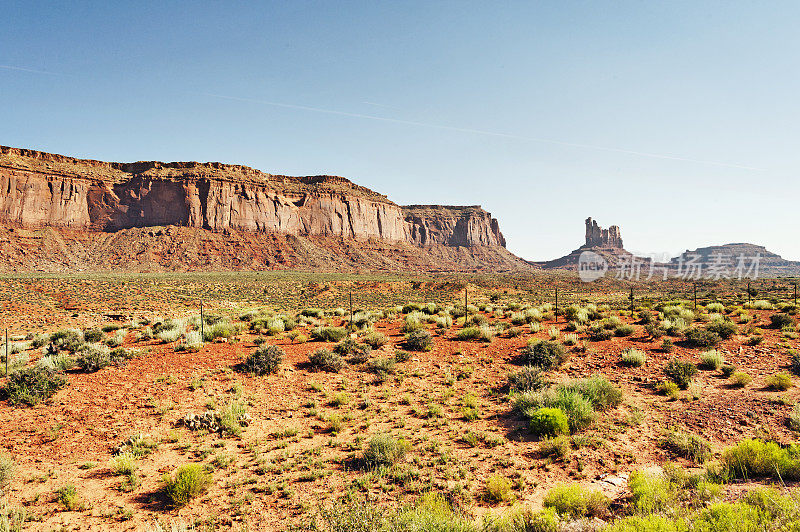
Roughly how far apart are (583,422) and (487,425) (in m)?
1.98

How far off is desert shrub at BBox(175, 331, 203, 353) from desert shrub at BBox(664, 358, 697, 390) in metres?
14.9

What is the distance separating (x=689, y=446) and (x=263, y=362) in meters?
10.3

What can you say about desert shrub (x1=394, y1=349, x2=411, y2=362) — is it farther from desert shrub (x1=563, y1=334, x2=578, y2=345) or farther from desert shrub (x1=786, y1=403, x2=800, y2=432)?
desert shrub (x1=786, y1=403, x2=800, y2=432)

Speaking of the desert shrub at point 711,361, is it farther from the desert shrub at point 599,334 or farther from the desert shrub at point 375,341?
the desert shrub at point 375,341

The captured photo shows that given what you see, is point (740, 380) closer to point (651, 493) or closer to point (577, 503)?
point (651, 493)

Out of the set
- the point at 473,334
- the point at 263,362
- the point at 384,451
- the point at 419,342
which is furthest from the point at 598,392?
the point at 263,362

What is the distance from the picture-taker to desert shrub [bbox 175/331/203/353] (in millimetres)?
12727

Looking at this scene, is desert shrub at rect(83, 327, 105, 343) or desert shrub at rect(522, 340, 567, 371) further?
desert shrub at rect(83, 327, 105, 343)

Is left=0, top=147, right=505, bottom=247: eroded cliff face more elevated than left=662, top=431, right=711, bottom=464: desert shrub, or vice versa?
left=0, top=147, right=505, bottom=247: eroded cliff face

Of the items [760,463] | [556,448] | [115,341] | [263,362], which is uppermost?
[760,463]

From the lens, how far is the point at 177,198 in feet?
343

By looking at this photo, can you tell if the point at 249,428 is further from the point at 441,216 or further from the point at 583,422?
the point at 441,216

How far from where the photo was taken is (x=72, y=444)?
7.03 meters

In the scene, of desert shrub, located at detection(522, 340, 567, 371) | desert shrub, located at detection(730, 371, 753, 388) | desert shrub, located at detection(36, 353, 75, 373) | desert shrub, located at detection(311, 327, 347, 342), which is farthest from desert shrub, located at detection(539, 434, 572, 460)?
desert shrub, located at detection(36, 353, 75, 373)
